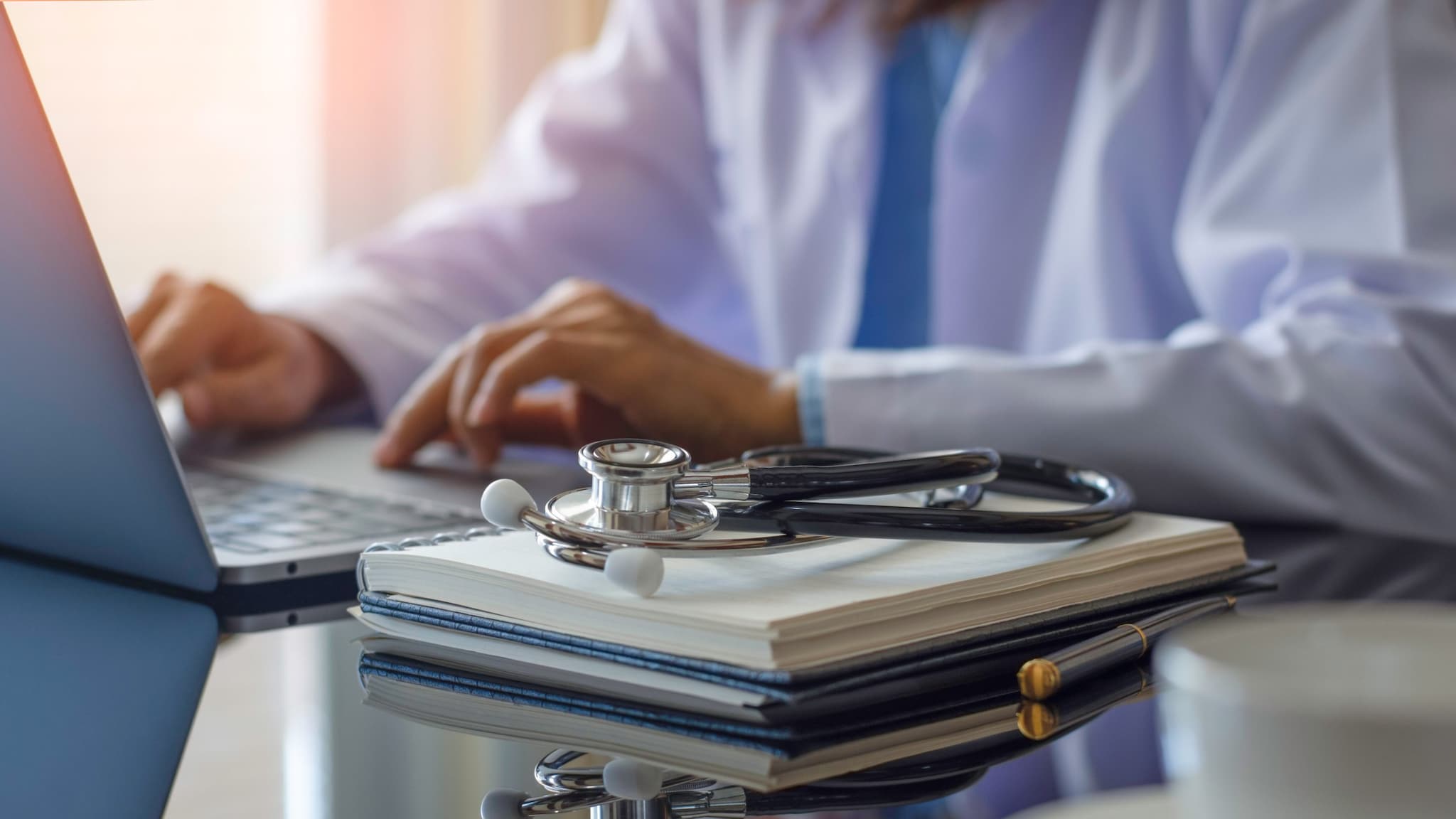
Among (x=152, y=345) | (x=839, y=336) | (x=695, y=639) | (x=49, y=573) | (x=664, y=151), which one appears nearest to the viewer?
(x=695, y=639)

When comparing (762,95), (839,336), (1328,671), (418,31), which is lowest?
(839,336)

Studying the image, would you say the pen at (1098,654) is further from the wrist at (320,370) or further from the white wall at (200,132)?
the white wall at (200,132)

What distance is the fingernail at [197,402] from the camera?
2.62 ft

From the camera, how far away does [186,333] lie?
82 cm

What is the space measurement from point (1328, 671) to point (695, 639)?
0.56ft

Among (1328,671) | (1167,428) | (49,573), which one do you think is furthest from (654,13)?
(1328,671)

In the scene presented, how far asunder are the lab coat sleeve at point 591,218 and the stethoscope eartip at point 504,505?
0.67m

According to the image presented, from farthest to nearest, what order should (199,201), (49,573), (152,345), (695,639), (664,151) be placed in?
(199,201) < (664,151) < (152,345) < (49,573) < (695,639)

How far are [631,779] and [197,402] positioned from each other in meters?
0.62

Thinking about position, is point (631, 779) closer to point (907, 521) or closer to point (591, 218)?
point (907, 521)

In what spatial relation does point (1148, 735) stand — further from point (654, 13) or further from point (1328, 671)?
point (654, 13)

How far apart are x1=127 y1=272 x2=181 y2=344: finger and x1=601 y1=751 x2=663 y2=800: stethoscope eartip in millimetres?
676

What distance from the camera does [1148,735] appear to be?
33 centimetres

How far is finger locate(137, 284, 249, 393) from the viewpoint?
81 cm
